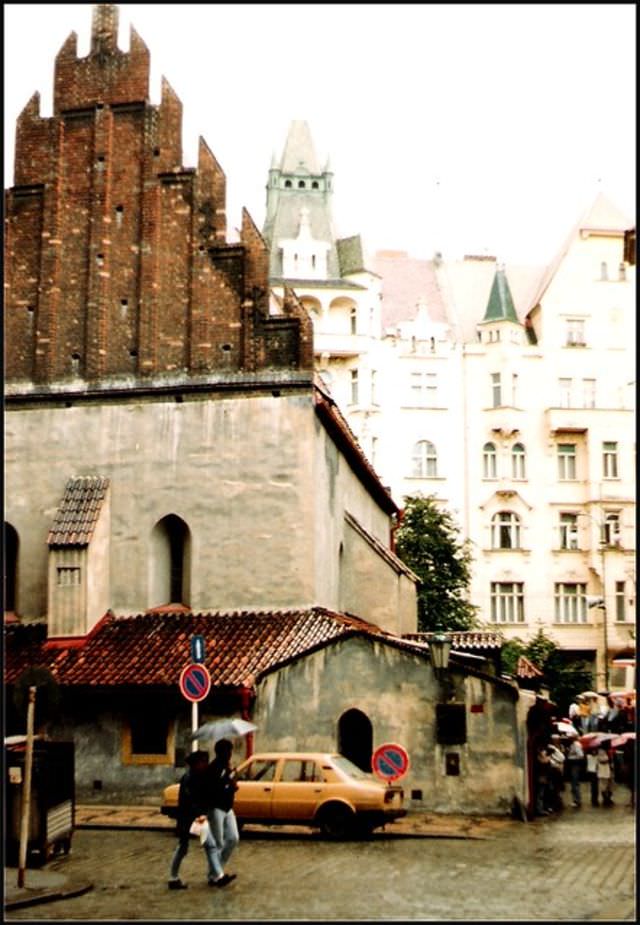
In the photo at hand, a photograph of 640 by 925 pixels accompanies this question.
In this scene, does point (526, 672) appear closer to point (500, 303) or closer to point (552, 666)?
point (552, 666)

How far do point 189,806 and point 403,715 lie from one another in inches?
343

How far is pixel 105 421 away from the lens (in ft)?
90.5

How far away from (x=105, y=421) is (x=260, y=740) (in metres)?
8.23

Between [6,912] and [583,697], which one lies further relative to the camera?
[583,697]

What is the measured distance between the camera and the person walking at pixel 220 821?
15.4 meters

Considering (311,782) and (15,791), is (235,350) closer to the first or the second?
(311,782)

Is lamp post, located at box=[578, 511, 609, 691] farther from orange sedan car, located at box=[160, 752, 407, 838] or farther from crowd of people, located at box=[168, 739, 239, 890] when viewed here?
crowd of people, located at box=[168, 739, 239, 890]

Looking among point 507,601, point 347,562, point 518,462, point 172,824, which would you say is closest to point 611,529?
point 518,462

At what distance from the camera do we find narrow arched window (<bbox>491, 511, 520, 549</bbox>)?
218ft

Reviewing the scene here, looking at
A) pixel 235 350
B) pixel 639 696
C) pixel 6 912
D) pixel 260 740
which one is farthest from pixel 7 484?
pixel 639 696

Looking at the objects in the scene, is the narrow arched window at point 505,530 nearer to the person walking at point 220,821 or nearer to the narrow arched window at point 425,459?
the narrow arched window at point 425,459

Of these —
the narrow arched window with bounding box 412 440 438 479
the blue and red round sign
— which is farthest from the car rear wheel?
the narrow arched window with bounding box 412 440 438 479

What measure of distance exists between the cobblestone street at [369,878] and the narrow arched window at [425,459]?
4618 cm

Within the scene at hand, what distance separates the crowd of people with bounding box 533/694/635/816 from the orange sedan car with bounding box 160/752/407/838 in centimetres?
557
